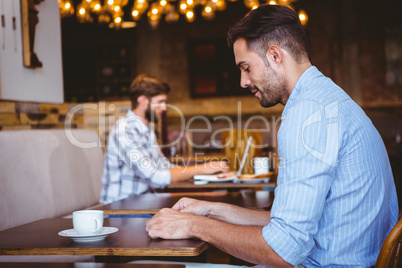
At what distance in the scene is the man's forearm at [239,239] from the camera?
128 centimetres

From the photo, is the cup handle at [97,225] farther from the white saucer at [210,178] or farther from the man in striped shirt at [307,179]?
the white saucer at [210,178]

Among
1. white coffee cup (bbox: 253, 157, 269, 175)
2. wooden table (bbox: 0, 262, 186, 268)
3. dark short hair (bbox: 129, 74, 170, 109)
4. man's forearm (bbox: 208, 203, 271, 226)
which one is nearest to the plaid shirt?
dark short hair (bbox: 129, 74, 170, 109)

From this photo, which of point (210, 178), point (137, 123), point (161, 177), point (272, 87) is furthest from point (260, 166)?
point (272, 87)

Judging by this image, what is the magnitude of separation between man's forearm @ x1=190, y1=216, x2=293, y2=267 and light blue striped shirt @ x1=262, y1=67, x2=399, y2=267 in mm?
28

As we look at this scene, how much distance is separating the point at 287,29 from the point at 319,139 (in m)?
0.46

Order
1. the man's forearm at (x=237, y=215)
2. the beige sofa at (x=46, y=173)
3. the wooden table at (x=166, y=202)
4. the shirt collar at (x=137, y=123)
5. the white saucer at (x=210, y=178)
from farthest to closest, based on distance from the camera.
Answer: the shirt collar at (x=137, y=123) < the white saucer at (x=210, y=178) < the beige sofa at (x=46, y=173) < the wooden table at (x=166, y=202) < the man's forearm at (x=237, y=215)

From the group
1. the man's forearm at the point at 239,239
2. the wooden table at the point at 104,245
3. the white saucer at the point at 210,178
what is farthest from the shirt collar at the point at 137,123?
the man's forearm at the point at 239,239

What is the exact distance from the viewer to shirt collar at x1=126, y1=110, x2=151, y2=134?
3434 mm

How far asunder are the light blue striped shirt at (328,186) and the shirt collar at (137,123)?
2.15m

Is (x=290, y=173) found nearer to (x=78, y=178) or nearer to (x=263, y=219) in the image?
(x=263, y=219)

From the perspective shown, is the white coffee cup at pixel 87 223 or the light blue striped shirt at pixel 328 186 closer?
the light blue striped shirt at pixel 328 186

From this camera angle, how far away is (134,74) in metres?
9.70

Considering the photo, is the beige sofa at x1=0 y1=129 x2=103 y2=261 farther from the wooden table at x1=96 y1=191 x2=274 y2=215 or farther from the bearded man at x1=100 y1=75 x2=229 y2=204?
the wooden table at x1=96 y1=191 x2=274 y2=215

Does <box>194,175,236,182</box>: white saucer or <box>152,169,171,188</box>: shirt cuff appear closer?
<box>194,175,236,182</box>: white saucer
